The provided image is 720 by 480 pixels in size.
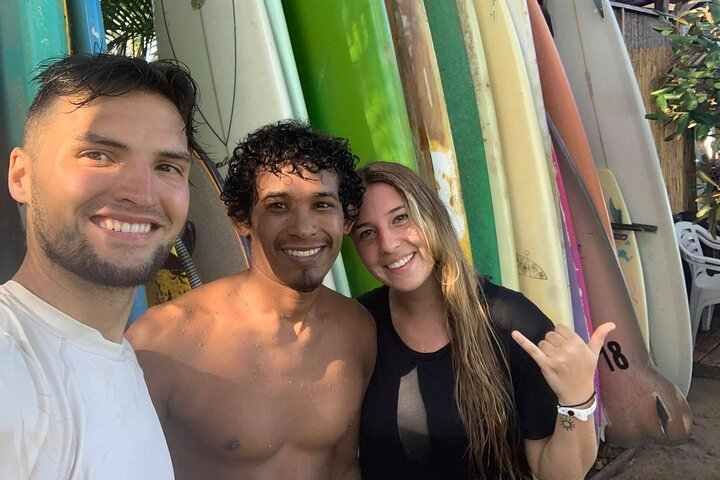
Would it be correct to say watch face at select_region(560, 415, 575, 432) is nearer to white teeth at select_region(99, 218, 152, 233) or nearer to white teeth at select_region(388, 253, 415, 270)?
white teeth at select_region(388, 253, 415, 270)

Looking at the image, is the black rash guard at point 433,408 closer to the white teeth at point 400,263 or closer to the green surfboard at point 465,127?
the white teeth at point 400,263

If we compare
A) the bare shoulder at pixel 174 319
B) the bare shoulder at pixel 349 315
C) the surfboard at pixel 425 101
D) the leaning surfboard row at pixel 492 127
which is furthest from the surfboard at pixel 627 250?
the bare shoulder at pixel 174 319

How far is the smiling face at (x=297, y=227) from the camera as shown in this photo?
142 cm

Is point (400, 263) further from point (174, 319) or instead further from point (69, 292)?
point (69, 292)

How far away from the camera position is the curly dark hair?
1.51 m

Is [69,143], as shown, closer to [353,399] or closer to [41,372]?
[41,372]

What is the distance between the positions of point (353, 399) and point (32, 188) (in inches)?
41.5

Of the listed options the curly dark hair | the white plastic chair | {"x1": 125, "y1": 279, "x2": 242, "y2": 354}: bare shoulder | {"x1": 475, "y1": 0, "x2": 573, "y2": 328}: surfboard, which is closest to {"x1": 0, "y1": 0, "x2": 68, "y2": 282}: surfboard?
{"x1": 125, "y1": 279, "x2": 242, "y2": 354}: bare shoulder

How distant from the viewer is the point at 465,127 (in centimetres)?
299

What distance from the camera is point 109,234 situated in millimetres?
826

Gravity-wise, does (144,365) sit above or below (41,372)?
below

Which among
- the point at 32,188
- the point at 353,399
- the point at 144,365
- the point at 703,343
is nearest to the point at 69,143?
the point at 32,188

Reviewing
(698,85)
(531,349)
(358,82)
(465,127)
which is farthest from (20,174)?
(698,85)

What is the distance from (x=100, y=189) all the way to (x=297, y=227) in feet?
2.09
